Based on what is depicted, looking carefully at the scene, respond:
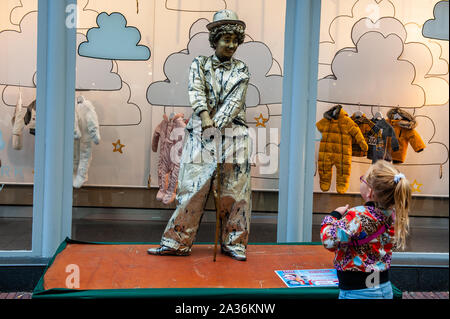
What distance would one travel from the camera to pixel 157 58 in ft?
14.5

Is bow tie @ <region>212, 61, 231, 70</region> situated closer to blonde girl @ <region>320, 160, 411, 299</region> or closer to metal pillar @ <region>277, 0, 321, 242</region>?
metal pillar @ <region>277, 0, 321, 242</region>

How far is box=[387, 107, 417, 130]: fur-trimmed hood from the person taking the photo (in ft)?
14.7

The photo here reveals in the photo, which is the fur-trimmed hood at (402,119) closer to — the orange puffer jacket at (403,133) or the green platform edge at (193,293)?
the orange puffer jacket at (403,133)

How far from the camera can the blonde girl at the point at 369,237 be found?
85.9 inches

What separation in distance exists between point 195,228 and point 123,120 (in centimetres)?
148

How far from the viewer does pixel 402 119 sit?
177 inches

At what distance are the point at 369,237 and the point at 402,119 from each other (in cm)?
262

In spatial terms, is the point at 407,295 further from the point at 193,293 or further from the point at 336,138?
the point at 193,293

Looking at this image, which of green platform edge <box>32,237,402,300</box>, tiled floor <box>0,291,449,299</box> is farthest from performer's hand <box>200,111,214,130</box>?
tiled floor <box>0,291,449,299</box>

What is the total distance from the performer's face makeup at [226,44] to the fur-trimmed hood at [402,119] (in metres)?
1.88

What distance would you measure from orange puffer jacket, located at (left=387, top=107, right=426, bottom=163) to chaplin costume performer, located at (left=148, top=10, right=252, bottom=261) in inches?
69.2

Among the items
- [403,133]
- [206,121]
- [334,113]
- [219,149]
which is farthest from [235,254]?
[403,133]

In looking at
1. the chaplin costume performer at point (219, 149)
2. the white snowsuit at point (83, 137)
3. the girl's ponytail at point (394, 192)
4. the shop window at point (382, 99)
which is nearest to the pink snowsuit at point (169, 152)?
the white snowsuit at point (83, 137)
